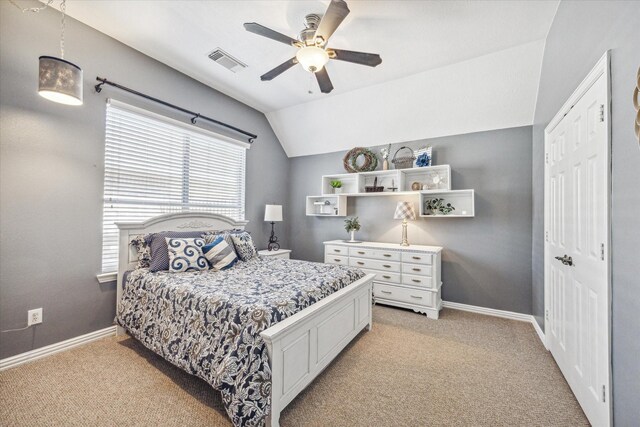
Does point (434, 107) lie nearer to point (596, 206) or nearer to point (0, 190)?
point (596, 206)

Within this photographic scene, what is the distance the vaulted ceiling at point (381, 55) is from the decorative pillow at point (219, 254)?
Answer: 2161 millimetres

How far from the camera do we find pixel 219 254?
276cm

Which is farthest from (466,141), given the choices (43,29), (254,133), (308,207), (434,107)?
(43,29)

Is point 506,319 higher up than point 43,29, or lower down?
lower down

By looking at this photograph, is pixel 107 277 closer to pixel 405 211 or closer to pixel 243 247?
pixel 243 247

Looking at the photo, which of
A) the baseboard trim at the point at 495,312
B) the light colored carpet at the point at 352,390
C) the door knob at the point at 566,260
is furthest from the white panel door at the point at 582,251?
the baseboard trim at the point at 495,312

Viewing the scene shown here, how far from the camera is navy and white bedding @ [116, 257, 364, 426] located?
146cm

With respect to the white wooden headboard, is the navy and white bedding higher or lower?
lower

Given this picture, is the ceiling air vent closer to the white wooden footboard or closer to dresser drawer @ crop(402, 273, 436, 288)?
the white wooden footboard

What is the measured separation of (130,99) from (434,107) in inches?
146

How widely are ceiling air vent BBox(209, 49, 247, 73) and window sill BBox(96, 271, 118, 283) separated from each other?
103 inches

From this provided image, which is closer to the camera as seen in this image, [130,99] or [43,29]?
[43,29]

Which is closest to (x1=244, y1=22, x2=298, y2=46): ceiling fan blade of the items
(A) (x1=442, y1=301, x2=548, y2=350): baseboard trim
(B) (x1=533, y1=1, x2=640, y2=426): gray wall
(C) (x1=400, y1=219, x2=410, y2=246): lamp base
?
(B) (x1=533, y1=1, x2=640, y2=426): gray wall

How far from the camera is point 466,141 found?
3.61m
